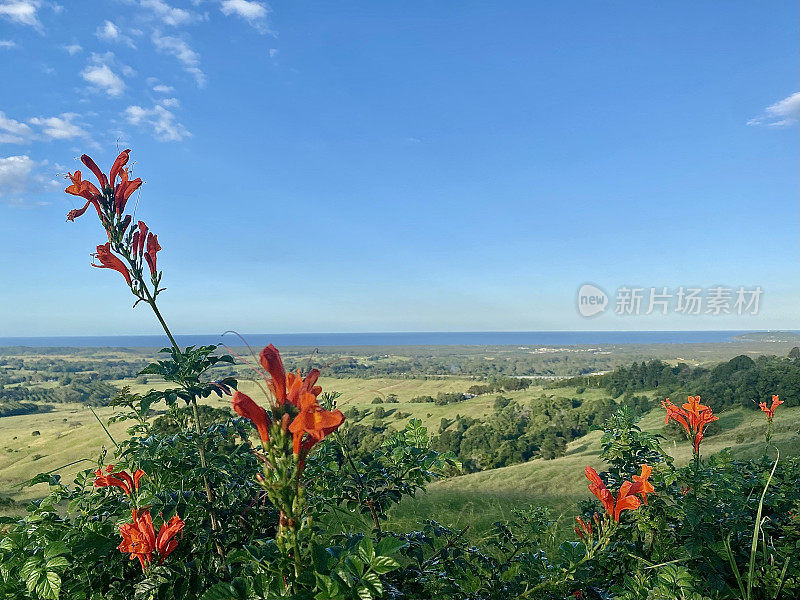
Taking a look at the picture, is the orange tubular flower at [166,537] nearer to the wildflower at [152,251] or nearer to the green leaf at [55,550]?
the green leaf at [55,550]

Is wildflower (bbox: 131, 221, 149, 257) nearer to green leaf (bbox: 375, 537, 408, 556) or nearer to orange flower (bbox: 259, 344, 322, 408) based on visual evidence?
orange flower (bbox: 259, 344, 322, 408)

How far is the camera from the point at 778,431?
1423cm

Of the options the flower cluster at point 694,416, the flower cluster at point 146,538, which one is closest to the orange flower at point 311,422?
the flower cluster at point 146,538

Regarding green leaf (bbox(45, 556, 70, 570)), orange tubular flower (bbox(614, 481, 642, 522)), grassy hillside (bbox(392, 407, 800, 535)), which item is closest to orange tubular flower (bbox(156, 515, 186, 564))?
green leaf (bbox(45, 556, 70, 570))

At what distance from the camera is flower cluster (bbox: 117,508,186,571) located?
2.22 m

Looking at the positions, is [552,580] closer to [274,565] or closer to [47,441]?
[274,565]

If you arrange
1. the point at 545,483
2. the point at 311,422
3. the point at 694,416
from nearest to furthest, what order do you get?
the point at 311,422 < the point at 694,416 < the point at 545,483

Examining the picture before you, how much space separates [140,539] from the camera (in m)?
2.25

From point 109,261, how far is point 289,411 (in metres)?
1.95

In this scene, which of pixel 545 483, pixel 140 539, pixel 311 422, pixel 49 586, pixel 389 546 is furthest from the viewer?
pixel 545 483

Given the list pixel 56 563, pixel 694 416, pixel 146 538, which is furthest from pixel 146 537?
pixel 694 416

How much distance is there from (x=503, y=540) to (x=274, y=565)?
113 inches

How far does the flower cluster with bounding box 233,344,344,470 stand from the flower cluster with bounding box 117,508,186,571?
47.7 inches

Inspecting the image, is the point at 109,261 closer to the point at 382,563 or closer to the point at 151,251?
the point at 151,251
